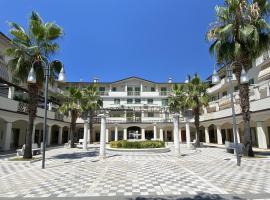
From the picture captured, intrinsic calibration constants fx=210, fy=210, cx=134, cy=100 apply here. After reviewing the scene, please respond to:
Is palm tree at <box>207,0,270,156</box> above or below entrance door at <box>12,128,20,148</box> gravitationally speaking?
above

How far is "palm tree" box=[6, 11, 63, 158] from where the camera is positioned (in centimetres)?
1703

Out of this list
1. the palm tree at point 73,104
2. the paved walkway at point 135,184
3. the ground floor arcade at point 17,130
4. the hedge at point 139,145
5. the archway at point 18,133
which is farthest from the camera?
the archway at point 18,133

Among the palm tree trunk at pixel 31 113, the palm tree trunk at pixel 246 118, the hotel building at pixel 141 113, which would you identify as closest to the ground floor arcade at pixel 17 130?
the hotel building at pixel 141 113

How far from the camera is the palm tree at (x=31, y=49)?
17031 millimetres

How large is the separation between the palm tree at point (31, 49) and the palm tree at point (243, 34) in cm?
1384

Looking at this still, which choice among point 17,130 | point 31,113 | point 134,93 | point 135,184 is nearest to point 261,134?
point 135,184

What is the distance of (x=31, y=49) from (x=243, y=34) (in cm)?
1717

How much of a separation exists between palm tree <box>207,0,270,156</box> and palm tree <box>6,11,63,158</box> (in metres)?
13.8

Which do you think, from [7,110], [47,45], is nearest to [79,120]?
[7,110]

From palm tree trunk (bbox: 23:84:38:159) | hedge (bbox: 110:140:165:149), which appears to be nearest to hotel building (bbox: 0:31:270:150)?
hedge (bbox: 110:140:165:149)

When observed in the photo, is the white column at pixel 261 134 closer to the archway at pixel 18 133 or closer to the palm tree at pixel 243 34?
the palm tree at pixel 243 34

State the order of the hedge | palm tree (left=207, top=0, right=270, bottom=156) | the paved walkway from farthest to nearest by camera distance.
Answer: the hedge
palm tree (left=207, top=0, right=270, bottom=156)
the paved walkway

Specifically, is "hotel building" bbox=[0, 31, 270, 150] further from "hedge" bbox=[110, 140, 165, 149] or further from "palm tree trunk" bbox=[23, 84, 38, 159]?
"palm tree trunk" bbox=[23, 84, 38, 159]

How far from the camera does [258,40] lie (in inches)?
661
